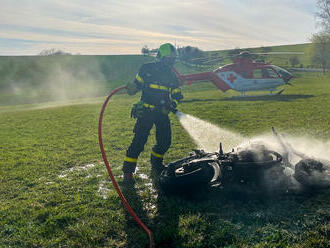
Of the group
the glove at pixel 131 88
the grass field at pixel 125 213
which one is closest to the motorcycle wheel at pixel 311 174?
the grass field at pixel 125 213

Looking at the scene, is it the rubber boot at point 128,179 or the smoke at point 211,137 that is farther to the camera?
the smoke at point 211,137

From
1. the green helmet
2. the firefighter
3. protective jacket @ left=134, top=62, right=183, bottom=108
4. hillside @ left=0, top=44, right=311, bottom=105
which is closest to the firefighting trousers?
the firefighter

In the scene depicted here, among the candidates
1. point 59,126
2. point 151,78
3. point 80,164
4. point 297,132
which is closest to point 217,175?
point 151,78

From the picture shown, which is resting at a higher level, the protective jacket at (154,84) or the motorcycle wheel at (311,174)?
the protective jacket at (154,84)

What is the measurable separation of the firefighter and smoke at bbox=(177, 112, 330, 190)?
1.66 ft

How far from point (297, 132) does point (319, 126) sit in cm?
130

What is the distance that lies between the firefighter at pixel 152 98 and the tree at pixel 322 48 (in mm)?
53562

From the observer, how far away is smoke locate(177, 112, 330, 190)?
4.48 metres

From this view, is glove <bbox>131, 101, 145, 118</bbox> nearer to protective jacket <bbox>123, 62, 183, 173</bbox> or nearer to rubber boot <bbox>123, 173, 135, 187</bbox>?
protective jacket <bbox>123, 62, 183, 173</bbox>

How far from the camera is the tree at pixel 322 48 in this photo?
50750 mm

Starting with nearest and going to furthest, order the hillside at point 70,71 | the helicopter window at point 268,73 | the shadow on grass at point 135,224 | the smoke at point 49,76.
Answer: the shadow on grass at point 135,224, the helicopter window at point 268,73, the smoke at point 49,76, the hillside at point 70,71

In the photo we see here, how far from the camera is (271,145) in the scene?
544cm

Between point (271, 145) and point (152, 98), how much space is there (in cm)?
254

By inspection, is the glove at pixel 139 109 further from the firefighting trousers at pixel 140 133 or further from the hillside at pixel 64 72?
the hillside at pixel 64 72
